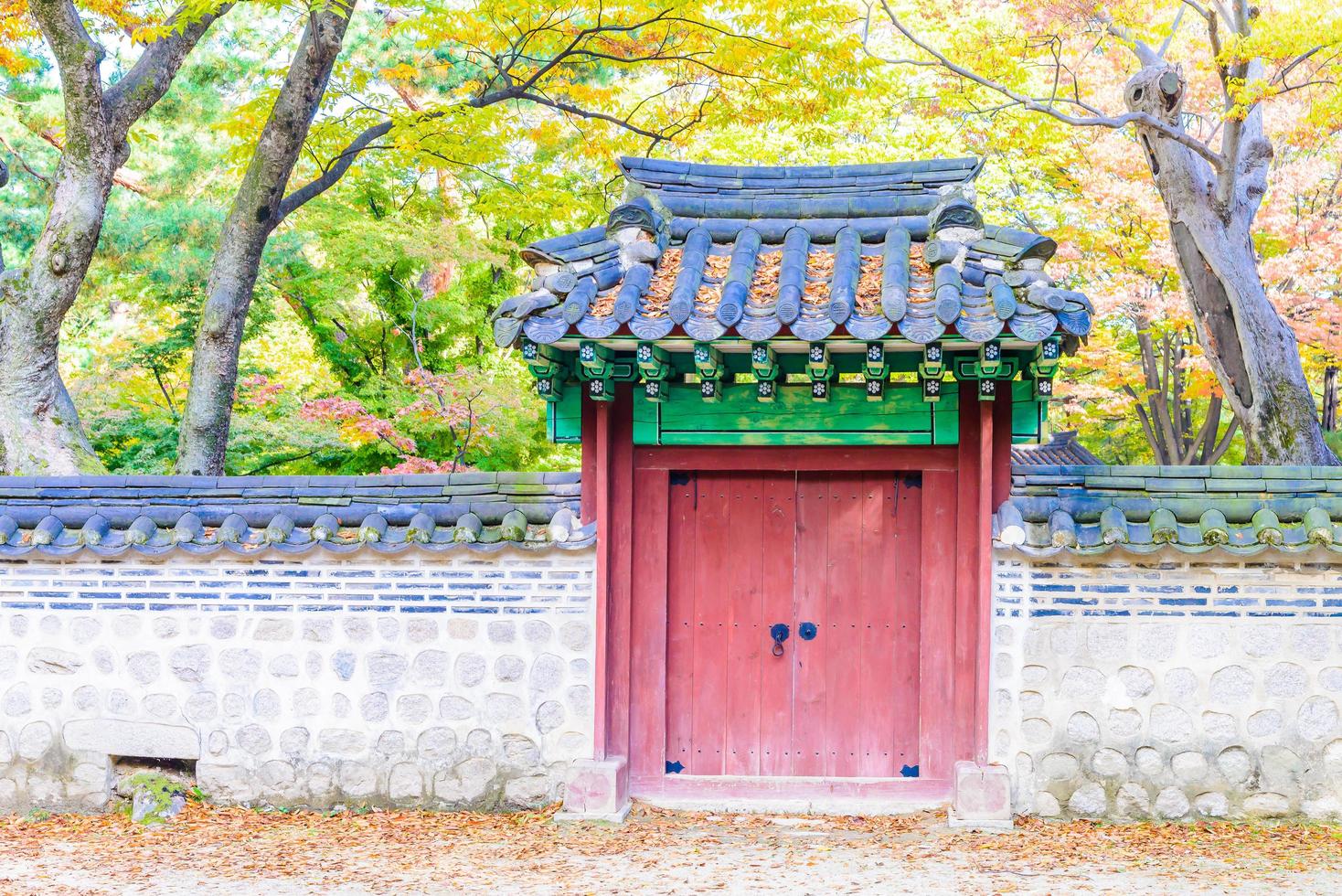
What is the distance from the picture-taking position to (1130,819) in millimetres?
6680

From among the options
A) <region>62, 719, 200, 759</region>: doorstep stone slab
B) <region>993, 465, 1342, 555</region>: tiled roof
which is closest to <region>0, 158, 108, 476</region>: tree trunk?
<region>62, 719, 200, 759</region>: doorstep stone slab

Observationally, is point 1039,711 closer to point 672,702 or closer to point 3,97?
point 672,702

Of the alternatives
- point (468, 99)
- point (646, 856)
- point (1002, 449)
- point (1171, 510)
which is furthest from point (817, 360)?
point (468, 99)

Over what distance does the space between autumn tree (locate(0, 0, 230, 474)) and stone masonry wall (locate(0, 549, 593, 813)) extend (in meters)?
2.46

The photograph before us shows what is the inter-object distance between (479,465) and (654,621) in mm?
9250

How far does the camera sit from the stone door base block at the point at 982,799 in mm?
6523

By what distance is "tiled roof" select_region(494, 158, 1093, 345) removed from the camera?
19.0 ft

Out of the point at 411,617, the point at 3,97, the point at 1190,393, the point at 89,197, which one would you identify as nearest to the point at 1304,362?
the point at 1190,393

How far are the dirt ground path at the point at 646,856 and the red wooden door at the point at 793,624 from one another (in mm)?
451

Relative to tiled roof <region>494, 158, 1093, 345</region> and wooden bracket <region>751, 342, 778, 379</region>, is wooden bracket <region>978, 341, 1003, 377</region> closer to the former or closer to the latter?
tiled roof <region>494, 158, 1093, 345</region>

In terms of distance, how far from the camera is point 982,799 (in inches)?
258

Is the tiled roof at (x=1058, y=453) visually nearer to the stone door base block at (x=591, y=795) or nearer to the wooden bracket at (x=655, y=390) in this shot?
the wooden bracket at (x=655, y=390)

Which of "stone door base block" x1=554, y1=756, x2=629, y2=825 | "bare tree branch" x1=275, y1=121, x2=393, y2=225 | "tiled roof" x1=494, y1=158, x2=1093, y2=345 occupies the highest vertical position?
"bare tree branch" x1=275, y1=121, x2=393, y2=225

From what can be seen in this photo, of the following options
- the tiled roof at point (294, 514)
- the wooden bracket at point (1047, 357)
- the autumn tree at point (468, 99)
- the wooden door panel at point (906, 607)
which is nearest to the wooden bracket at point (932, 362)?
the wooden bracket at point (1047, 357)
